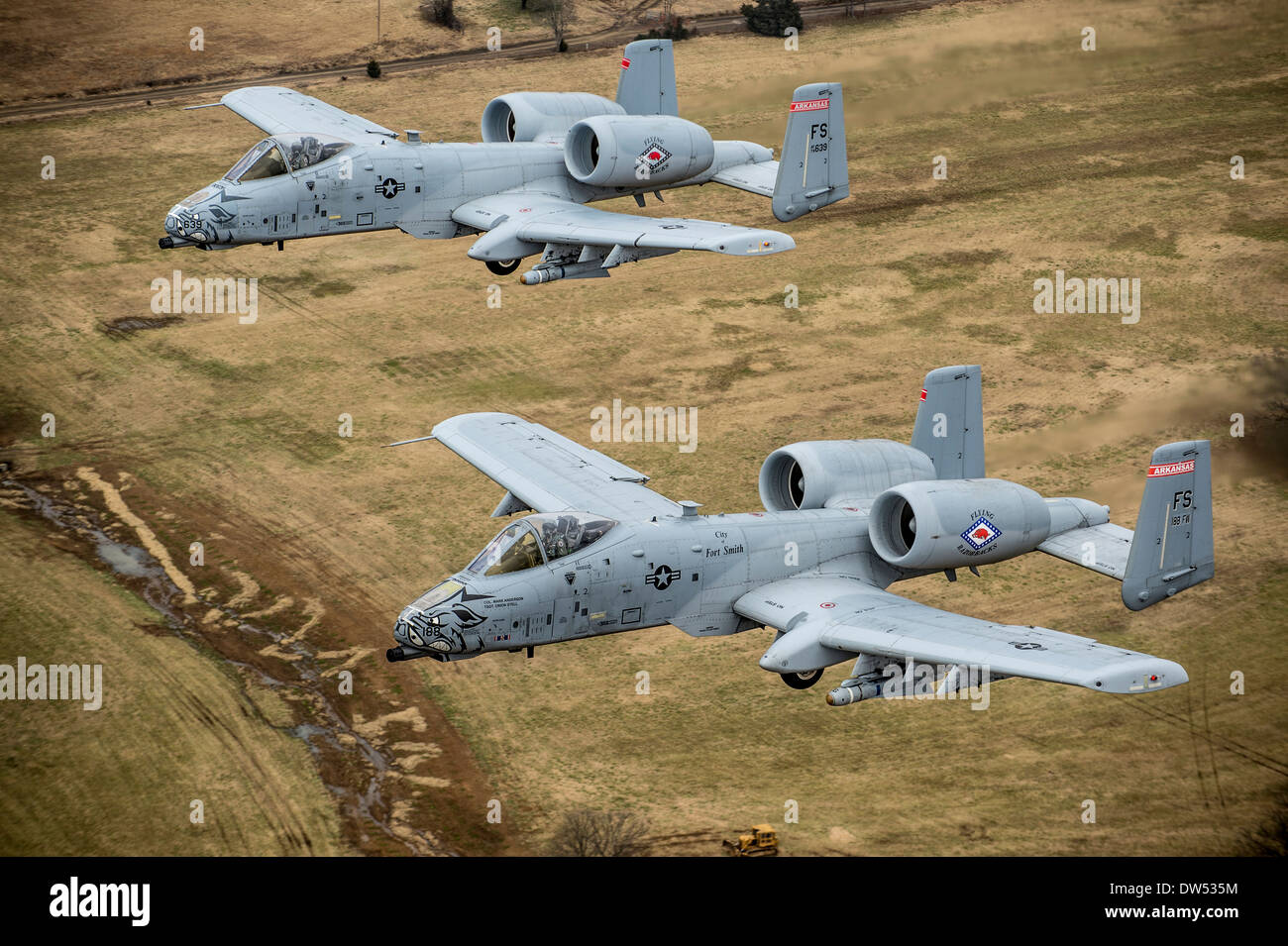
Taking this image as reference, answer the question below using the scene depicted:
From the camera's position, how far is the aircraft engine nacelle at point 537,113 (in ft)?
Result: 177

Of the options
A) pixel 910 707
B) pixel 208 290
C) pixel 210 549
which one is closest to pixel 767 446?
pixel 910 707

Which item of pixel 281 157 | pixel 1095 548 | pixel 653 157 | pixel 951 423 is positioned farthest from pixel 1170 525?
pixel 281 157

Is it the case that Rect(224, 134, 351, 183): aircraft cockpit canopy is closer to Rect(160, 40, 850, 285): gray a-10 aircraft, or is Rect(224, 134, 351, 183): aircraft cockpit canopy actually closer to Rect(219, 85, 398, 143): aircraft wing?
Rect(160, 40, 850, 285): gray a-10 aircraft

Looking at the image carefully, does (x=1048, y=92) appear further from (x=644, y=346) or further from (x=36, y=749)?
(x=36, y=749)

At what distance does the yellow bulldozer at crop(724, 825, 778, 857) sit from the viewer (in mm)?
39594

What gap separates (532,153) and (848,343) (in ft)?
51.6

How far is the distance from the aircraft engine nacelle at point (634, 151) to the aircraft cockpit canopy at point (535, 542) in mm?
16632

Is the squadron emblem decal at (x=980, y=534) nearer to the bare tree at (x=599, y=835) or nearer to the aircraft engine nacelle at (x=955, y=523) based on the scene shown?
the aircraft engine nacelle at (x=955, y=523)

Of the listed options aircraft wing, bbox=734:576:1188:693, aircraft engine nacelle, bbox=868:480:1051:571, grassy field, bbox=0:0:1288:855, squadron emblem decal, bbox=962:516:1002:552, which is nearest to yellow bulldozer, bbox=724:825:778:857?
grassy field, bbox=0:0:1288:855

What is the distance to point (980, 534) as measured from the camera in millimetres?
40094

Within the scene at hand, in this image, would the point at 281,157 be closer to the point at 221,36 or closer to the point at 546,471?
the point at 546,471

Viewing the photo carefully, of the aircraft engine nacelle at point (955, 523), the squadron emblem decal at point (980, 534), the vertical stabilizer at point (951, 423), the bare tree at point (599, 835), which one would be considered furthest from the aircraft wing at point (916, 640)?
the bare tree at point (599, 835)

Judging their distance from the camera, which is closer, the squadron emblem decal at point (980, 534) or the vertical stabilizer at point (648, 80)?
the squadron emblem decal at point (980, 534)

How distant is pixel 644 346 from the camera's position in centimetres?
6284
